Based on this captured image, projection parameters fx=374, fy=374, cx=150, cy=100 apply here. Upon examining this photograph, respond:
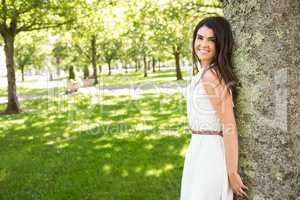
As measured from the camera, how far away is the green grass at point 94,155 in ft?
21.3

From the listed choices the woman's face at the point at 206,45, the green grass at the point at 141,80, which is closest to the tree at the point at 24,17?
the woman's face at the point at 206,45

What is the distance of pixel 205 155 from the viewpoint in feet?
9.18

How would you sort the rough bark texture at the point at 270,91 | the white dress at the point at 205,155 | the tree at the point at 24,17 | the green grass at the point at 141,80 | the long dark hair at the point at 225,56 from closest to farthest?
the rough bark texture at the point at 270,91, the long dark hair at the point at 225,56, the white dress at the point at 205,155, the tree at the point at 24,17, the green grass at the point at 141,80

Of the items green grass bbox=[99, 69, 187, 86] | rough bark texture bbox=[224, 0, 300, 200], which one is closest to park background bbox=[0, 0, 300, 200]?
rough bark texture bbox=[224, 0, 300, 200]

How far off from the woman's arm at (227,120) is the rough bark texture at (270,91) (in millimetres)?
93

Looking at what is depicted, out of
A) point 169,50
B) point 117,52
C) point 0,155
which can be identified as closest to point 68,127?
point 0,155

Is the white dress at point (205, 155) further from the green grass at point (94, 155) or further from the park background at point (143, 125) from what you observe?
the green grass at point (94, 155)

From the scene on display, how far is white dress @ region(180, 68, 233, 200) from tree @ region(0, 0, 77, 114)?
12847mm

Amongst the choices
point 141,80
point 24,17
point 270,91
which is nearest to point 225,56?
point 270,91

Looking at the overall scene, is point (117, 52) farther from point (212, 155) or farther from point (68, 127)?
point (212, 155)

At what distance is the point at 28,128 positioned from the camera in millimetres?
12234

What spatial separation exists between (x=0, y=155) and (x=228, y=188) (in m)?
7.58

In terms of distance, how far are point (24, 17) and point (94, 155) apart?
30.3 feet

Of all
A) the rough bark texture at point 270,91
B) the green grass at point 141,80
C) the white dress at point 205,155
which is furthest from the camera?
the green grass at point 141,80
